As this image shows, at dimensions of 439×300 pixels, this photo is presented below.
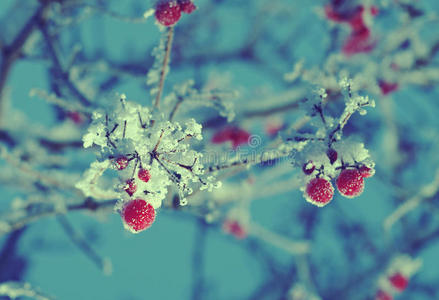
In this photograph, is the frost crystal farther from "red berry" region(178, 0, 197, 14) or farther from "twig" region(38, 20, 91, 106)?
"twig" region(38, 20, 91, 106)

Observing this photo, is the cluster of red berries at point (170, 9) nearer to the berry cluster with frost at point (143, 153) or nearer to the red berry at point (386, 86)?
the berry cluster with frost at point (143, 153)

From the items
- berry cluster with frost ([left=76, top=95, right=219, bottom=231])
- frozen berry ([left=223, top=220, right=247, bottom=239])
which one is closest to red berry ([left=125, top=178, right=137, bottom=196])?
berry cluster with frost ([left=76, top=95, right=219, bottom=231])

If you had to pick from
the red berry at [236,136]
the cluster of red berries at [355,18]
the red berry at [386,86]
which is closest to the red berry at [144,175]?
the cluster of red berries at [355,18]

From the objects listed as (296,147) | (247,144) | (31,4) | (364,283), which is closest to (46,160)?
(31,4)

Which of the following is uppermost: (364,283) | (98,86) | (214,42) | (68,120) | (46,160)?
(214,42)

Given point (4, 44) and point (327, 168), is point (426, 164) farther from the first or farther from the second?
point (4, 44)

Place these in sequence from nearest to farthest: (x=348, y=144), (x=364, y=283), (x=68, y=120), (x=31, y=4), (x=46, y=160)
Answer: (x=348, y=144), (x=31, y=4), (x=46, y=160), (x=68, y=120), (x=364, y=283)
